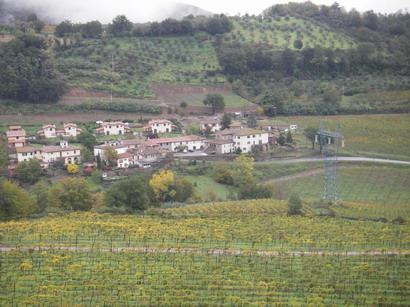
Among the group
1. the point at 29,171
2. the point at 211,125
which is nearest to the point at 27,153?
the point at 29,171

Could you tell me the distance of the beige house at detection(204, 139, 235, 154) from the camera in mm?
49188

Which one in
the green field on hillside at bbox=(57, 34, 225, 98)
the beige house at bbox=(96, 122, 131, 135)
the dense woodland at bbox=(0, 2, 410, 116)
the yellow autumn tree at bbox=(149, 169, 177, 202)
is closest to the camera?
the yellow autumn tree at bbox=(149, 169, 177, 202)

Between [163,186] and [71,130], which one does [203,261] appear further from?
[71,130]

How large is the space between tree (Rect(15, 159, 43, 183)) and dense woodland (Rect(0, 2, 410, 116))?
713 inches

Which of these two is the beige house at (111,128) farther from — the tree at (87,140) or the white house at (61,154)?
the white house at (61,154)

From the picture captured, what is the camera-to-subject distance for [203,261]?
21531 mm

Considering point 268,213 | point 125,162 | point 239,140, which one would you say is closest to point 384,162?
point 239,140

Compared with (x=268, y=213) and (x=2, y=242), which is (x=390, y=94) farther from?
(x=2, y=242)

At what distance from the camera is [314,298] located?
1770 cm

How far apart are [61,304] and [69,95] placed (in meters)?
44.3

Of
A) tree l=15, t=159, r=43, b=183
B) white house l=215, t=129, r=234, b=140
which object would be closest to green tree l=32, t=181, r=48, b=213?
tree l=15, t=159, r=43, b=183

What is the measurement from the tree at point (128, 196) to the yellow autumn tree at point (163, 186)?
243 cm

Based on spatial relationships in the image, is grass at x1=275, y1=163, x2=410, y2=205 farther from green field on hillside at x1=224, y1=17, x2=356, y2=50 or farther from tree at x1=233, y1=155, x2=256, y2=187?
green field on hillside at x1=224, y1=17, x2=356, y2=50

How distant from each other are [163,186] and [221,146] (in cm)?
1304
